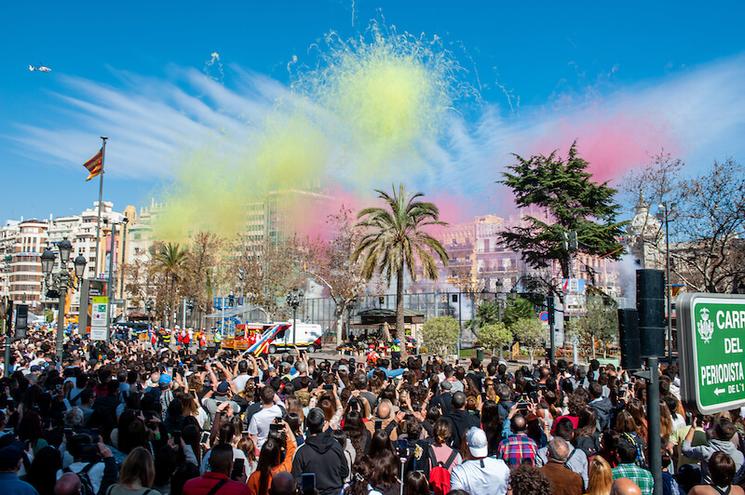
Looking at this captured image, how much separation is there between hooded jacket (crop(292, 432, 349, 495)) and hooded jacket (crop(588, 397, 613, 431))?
478cm

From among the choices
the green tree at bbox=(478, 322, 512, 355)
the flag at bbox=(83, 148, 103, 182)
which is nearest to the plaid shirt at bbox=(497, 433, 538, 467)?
the green tree at bbox=(478, 322, 512, 355)

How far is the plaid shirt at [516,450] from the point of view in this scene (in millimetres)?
6562

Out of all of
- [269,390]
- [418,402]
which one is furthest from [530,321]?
[269,390]

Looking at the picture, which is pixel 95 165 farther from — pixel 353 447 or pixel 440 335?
pixel 353 447

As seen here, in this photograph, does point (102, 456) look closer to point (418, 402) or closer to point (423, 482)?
point (423, 482)

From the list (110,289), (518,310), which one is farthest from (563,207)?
(110,289)

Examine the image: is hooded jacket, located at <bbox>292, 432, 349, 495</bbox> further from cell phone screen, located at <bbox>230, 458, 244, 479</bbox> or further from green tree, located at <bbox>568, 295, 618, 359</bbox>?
green tree, located at <bbox>568, 295, 618, 359</bbox>

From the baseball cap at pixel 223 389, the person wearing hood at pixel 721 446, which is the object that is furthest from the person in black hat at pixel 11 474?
the person wearing hood at pixel 721 446

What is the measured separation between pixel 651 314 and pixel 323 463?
3285 mm

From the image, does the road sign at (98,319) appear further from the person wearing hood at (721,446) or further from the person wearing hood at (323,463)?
the person wearing hood at (721,446)

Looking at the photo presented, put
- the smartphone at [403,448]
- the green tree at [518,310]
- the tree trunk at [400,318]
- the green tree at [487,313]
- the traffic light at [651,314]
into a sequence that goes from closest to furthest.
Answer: the traffic light at [651,314] < the smartphone at [403,448] < the tree trunk at [400,318] < the green tree at [518,310] < the green tree at [487,313]

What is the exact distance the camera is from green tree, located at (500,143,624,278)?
4544 centimetres

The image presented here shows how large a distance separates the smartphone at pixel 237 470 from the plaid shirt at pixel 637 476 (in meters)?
3.43

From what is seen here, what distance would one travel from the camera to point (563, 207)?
46.3 metres
